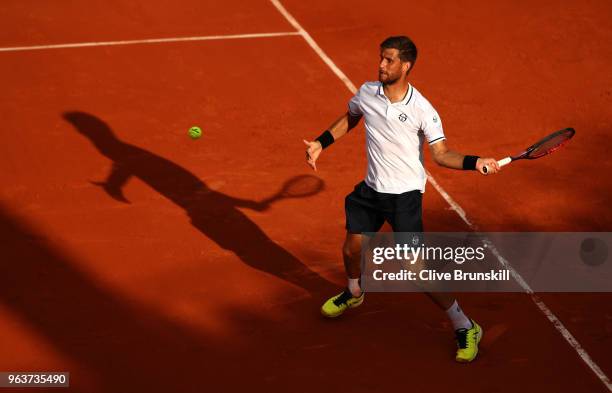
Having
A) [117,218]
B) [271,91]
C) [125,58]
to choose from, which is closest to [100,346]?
[117,218]

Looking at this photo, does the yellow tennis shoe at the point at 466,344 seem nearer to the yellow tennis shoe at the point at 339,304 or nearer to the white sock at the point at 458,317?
the white sock at the point at 458,317

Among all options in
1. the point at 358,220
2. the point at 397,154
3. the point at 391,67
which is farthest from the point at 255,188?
the point at 391,67

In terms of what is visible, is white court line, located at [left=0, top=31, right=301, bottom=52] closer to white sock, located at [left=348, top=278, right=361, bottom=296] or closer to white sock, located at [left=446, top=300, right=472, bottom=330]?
white sock, located at [left=348, top=278, right=361, bottom=296]

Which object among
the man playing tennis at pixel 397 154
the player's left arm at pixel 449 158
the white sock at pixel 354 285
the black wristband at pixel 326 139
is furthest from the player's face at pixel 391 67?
the white sock at pixel 354 285

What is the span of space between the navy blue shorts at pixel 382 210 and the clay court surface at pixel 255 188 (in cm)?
103

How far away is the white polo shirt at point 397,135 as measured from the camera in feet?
26.5

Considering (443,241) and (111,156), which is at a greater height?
(111,156)

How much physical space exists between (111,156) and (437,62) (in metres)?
5.15

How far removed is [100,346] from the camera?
8.63 meters

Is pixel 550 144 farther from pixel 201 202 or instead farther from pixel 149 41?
pixel 149 41

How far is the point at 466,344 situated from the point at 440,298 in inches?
17.8

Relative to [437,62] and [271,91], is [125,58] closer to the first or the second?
[271,91]

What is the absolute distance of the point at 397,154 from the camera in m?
8.16

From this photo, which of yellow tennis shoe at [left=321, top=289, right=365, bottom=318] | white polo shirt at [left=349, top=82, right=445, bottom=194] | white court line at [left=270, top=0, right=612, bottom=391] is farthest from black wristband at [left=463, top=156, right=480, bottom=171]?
white court line at [left=270, top=0, right=612, bottom=391]
